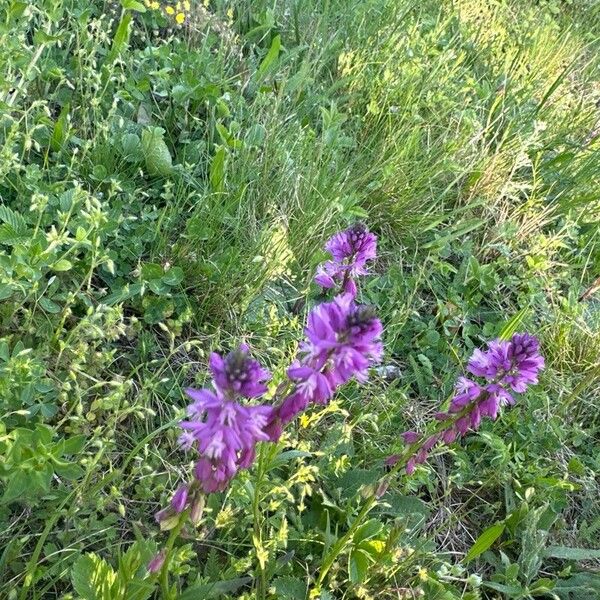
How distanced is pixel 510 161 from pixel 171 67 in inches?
56.5

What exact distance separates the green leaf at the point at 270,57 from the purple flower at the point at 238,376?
6.54 ft

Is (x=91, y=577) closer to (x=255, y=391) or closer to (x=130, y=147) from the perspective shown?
(x=255, y=391)

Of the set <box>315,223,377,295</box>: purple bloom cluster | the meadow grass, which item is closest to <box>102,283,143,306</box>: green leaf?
the meadow grass

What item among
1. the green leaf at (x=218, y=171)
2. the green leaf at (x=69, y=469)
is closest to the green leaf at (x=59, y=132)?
the green leaf at (x=218, y=171)

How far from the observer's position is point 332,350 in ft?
3.50

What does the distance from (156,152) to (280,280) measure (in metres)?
0.57

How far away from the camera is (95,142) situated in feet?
7.11

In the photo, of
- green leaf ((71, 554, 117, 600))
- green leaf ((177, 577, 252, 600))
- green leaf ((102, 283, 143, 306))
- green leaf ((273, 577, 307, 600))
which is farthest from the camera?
green leaf ((102, 283, 143, 306))

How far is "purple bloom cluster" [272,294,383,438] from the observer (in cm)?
106

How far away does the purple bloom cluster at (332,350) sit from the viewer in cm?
106

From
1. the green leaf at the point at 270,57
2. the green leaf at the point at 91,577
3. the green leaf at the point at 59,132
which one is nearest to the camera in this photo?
the green leaf at the point at 91,577

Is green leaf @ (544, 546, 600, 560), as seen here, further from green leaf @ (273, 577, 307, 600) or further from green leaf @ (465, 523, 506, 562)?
green leaf @ (273, 577, 307, 600)

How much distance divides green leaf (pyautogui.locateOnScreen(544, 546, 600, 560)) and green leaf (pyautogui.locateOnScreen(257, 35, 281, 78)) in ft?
6.46

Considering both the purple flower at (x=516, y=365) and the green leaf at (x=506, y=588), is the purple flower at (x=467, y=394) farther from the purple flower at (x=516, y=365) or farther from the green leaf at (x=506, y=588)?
the green leaf at (x=506, y=588)
